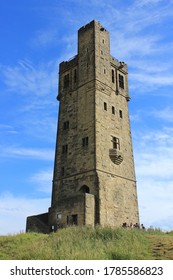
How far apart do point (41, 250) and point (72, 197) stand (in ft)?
49.0

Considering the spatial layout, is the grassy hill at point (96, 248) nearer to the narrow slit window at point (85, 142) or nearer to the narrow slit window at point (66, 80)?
the narrow slit window at point (85, 142)

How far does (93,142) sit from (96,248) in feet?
58.0

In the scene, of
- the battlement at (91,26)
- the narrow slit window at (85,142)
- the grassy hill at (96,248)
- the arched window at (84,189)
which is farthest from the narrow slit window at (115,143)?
the grassy hill at (96,248)

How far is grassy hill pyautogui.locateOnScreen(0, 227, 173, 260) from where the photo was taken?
12961 mm

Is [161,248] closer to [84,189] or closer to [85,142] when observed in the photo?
[84,189]

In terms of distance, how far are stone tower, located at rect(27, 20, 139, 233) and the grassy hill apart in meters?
9.37

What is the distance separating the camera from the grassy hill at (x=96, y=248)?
42.5 ft

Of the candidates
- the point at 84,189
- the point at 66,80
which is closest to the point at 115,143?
the point at 84,189

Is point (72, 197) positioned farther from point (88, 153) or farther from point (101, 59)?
point (101, 59)

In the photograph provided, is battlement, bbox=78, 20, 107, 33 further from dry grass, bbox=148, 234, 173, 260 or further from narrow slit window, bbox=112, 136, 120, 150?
dry grass, bbox=148, 234, 173, 260

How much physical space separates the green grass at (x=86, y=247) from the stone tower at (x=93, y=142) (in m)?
8.89

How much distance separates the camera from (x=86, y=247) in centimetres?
1459
